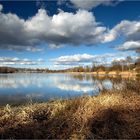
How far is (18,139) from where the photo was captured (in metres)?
6.14

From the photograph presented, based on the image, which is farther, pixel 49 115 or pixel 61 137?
pixel 49 115

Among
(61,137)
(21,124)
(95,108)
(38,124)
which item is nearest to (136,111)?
(95,108)

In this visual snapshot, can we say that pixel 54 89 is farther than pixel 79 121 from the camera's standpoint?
Yes

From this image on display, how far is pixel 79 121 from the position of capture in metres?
6.88

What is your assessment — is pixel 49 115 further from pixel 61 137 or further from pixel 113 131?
pixel 113 131

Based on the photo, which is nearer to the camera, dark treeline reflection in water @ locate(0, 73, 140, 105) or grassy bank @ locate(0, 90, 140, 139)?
grassy bank @ locate(0, 90, 140, 139)

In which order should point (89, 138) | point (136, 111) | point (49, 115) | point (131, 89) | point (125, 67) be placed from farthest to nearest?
point (125, 67) → point (131, 89) → point (49, 115) → point (136, 111) → point (89, 138)

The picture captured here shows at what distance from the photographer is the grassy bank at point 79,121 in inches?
247

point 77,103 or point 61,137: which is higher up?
point 77,103

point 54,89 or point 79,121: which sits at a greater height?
point 79,121

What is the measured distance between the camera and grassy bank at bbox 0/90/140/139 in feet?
20.6

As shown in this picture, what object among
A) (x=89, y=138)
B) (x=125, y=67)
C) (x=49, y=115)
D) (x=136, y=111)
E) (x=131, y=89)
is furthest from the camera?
(x=125, y=67)

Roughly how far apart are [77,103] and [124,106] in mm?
1588

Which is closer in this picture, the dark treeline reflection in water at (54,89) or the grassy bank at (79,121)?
the grassy bank at (79,121)
